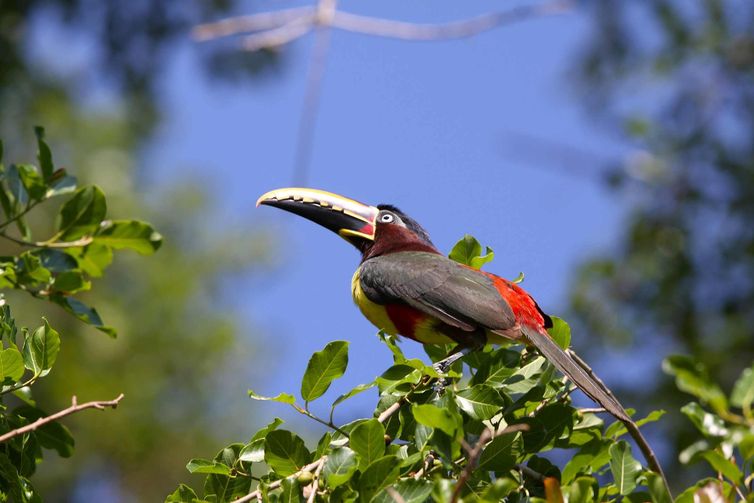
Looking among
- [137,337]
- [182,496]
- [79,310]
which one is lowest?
[137,337]

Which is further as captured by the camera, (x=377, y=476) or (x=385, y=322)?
(x=385, y=322)

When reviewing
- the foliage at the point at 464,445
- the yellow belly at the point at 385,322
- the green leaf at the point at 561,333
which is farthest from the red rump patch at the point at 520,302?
the foliage at the point at 464,445

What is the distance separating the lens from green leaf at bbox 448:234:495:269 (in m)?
3.46

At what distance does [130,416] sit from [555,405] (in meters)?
10.5

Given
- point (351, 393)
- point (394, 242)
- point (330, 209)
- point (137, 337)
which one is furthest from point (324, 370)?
point (137, 337)

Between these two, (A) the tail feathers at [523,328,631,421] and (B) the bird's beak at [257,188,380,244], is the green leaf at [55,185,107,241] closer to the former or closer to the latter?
(B) the bird's beak at [257,188,380,244]

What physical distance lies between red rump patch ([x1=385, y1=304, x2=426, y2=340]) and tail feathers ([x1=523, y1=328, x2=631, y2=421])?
22.3 inches

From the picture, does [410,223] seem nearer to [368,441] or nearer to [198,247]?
[368,441]

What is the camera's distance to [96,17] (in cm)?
909

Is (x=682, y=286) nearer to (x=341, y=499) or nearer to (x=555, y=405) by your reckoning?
(x=555, y=405)

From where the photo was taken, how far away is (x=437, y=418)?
2395 millimetres

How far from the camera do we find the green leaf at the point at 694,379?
248cm

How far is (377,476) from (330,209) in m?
2.26

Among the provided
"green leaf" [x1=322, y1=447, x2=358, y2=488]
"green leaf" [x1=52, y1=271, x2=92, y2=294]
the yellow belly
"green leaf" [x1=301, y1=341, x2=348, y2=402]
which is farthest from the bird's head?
"green leaf" [x1=322, y1=447, x2=358, y2=488]
